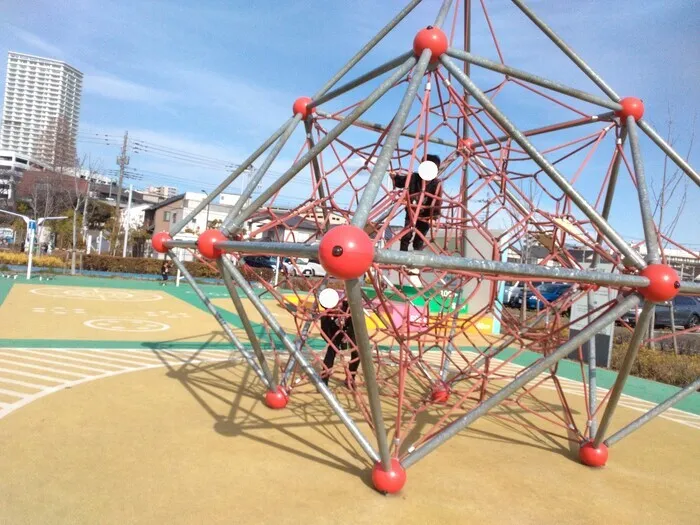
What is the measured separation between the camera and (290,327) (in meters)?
13.2

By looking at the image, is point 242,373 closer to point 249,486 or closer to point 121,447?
point 121,447

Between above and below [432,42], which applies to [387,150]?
below

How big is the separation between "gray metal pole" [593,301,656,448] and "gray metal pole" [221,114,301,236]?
11.9ft

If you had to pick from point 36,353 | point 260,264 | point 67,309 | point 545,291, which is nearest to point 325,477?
point 36,353

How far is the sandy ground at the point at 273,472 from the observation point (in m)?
3.57

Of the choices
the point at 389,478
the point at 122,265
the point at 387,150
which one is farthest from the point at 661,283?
the point at 122,265

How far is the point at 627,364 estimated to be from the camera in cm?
446

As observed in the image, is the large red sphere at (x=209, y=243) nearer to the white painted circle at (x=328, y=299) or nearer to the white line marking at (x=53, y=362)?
the white painted circle at (x=328, y=299)

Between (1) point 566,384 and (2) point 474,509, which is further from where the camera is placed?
(1) point 566,384

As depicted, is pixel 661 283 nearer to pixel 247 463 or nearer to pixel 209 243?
pixel 247 463

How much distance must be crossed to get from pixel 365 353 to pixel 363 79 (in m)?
2.75

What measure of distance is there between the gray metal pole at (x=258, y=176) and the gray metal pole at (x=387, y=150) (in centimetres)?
199

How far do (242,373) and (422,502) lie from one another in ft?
13.8

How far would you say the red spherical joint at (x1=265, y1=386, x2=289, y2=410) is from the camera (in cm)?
589
